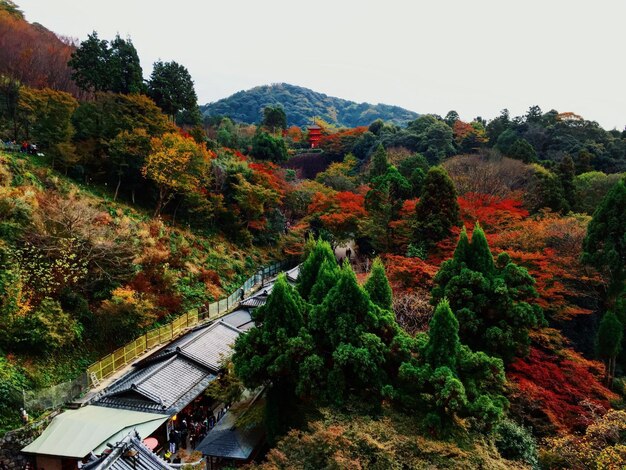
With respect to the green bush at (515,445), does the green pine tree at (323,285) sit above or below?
above

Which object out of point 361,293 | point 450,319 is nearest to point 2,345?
point 361,293

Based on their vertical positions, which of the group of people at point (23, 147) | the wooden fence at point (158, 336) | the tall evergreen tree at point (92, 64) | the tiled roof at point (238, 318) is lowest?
the wooden fence at point (158, 336)

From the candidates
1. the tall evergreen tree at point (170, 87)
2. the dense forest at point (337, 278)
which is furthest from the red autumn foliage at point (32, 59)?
the tall evergreen tree at point (170, 87)

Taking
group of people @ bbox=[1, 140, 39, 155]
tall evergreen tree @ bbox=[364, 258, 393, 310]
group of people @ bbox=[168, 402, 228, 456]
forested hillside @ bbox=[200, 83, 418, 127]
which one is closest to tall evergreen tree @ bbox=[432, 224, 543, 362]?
tall evergreen tree @ bbox=[364, 258, 393, 310]

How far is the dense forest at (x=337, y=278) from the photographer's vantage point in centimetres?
1116

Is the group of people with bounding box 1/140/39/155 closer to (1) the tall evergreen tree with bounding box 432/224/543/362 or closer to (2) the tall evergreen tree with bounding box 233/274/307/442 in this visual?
(2) the tall evergreen tree with bounding box 233/274/307/442

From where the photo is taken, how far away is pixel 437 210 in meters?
25.1

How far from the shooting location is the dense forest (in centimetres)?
1116

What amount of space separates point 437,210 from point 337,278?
508 inches

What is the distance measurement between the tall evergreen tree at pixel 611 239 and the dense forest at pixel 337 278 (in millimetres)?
93

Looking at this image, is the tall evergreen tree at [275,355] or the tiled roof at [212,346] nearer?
the tall evergreen tree at [275,355]

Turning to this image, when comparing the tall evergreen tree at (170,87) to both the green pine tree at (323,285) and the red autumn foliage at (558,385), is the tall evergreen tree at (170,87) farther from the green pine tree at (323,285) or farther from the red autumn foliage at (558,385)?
the red autumn foliage at (558,385)

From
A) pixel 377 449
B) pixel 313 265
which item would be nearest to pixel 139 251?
pixel 313 265

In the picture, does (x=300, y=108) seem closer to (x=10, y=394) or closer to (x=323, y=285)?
(x=323, y=285)
